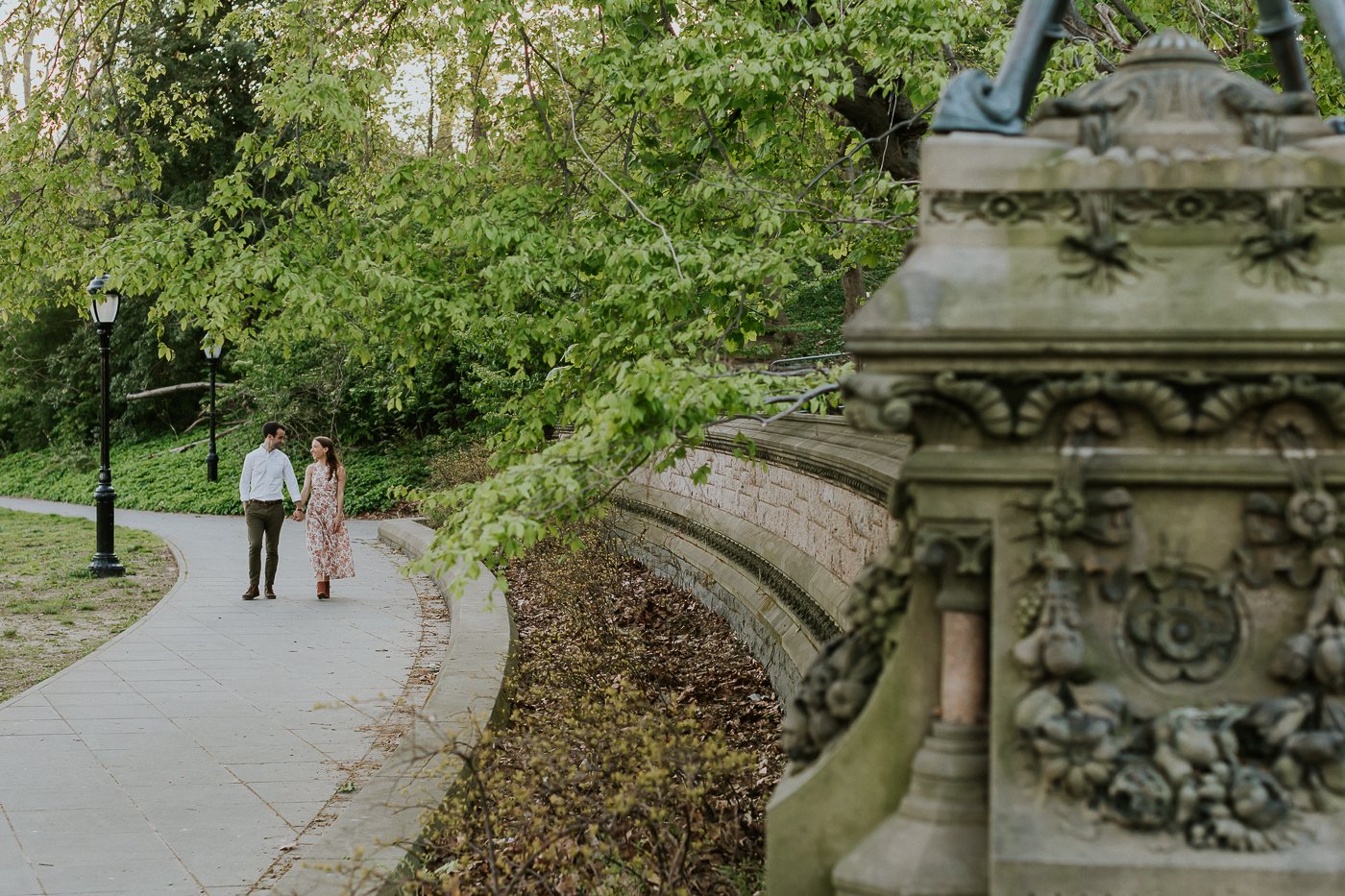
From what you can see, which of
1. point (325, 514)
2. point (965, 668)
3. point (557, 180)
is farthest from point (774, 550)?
point (965, 668)

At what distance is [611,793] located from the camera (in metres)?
5.05

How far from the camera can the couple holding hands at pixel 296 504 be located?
13234 mm

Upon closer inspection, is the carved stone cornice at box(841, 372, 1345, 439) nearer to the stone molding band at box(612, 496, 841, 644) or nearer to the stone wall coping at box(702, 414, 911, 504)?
the stone wall coping at box(702, 414, 911, 504)

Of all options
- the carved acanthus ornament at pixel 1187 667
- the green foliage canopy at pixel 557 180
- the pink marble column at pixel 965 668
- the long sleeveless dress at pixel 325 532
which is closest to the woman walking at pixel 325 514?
the long sleeveless dress at pixel 325 532

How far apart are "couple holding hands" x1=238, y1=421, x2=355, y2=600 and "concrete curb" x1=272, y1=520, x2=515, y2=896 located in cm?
407

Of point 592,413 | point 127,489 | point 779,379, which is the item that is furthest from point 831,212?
point 127,489

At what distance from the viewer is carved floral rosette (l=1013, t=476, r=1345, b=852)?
2402mm

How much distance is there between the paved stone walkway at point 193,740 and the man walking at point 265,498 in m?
0.38

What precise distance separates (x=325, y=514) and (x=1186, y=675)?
11687 millimetres

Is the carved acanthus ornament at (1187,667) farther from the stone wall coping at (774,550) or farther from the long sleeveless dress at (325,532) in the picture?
the long sleeveless dress at (325,532)

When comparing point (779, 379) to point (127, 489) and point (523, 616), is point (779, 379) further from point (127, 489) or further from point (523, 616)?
point (127, 489)

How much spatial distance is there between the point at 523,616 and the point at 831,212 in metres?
6.08

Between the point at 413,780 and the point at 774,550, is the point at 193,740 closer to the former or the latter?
the point at 413,780

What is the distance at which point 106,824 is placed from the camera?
19.0 feet
